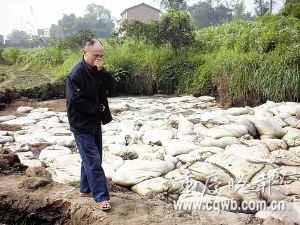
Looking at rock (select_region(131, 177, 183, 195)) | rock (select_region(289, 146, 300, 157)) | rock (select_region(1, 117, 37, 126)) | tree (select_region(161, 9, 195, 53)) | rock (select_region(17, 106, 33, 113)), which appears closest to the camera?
rock (select_region(131, 177, 183, 195))

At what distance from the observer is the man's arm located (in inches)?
104

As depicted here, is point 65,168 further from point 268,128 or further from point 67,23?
point 67,23

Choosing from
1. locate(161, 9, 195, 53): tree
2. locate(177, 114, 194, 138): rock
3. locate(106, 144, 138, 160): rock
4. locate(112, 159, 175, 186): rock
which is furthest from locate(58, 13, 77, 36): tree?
locate(112, 159, 175, 186): rock

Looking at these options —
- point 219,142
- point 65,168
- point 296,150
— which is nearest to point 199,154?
point 219,142

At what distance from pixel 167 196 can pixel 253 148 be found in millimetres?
1471

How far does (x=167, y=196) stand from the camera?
3396mm

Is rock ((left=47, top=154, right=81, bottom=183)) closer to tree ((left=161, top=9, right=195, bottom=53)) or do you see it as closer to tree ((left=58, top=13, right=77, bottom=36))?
tree ((left=161, top=9, right=195, bottom=53))

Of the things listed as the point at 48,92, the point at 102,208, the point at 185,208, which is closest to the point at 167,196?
the point at 185,208

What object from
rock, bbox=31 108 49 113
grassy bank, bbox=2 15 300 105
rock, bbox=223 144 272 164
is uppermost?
grassy bank, bbox=2 15 300 105

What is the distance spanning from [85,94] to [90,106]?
10 centimetres

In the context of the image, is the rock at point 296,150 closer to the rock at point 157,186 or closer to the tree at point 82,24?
the rock at point 157,186

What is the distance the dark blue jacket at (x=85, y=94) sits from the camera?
8.72ft

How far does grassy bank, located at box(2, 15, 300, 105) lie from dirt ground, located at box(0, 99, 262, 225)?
4.70 metres

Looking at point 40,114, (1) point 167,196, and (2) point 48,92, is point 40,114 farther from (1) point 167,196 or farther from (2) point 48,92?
(1) point 167,196
